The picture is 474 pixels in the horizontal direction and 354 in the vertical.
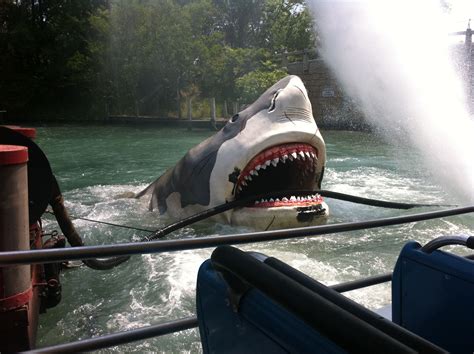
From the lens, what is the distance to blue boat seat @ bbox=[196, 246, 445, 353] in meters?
0.74

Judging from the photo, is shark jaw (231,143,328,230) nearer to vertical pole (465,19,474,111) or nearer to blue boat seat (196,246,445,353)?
blue boat seat (196,246,445,353)

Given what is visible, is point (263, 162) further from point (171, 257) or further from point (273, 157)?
point (171, 257)

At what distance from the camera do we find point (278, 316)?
2.77ft

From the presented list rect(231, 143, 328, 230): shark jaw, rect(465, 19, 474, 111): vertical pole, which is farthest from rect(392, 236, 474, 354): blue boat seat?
rect(465, 19, 474, 111): vertical pole

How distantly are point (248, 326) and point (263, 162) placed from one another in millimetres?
3121

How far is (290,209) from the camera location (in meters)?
4.03

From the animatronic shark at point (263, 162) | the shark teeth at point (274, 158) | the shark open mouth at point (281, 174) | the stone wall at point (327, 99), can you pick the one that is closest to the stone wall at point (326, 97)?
the stone wall at point (327, 99)

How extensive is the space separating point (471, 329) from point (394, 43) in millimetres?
11451

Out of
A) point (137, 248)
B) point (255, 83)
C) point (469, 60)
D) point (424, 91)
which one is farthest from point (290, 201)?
point (255, 83)

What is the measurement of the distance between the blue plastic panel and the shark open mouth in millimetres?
2927

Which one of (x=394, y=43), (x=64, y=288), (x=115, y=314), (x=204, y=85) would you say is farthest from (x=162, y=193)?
(x=204, y=85)

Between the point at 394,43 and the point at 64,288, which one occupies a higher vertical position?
the point at 394,43

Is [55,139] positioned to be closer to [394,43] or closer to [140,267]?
[394,43]

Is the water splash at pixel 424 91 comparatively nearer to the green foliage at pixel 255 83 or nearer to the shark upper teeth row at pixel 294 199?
the shark upper teeth row at pixel 294 199
